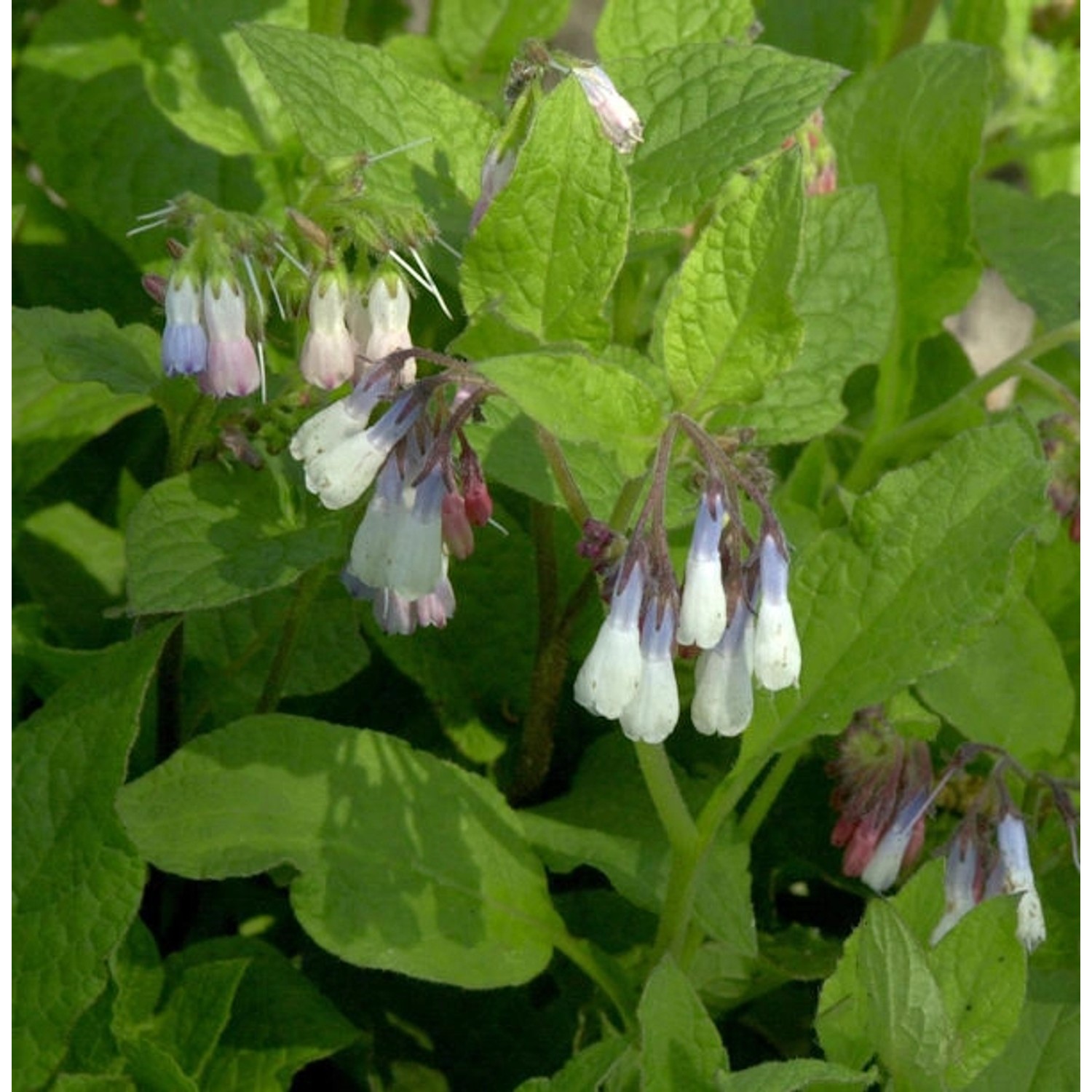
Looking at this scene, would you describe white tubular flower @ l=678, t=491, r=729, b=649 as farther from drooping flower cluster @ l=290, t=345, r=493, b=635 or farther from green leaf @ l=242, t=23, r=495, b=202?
green leaf @ l=242, t=23, r=495, b=202

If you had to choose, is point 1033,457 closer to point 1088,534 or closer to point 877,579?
point 877,579

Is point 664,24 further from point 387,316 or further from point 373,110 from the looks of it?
point 387,316

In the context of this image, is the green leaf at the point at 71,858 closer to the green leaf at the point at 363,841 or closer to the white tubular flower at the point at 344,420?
the green leaf at the point at 363,841

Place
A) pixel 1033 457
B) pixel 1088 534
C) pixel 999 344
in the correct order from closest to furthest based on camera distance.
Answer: pixel 1033 457, pixel 1088 534, pixel 999 344

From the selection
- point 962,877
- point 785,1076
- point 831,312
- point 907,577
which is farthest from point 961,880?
point 831,312

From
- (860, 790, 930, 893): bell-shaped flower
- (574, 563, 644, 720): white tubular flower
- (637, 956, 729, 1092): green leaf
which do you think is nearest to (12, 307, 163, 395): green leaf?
(574, 563, 644, 720): white tubular flower

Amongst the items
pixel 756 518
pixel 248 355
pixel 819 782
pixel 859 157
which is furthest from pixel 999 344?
pixel 248 355
